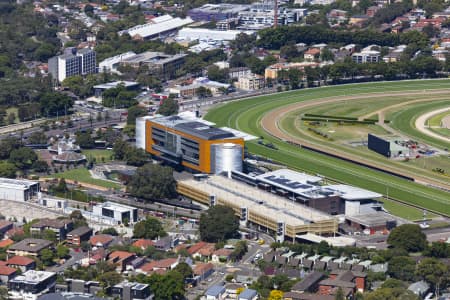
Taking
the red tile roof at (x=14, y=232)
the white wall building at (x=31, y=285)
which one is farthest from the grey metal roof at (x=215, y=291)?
the red tile roof at (x=14, y=232)

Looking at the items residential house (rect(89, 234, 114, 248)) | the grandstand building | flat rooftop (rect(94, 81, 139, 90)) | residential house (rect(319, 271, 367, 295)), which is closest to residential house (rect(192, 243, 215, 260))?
residential house (rect(89, 234, 114, 248))

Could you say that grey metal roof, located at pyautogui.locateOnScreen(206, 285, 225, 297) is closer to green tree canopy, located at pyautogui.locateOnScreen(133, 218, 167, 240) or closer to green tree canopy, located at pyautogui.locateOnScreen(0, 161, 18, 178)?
green tree canopy, located at pyautogui.locateOnScreen(133, 218, 167, 240)

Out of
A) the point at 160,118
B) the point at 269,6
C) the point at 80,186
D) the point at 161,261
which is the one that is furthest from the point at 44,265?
the point at 269,6

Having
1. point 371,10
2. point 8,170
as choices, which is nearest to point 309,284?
point 8,170

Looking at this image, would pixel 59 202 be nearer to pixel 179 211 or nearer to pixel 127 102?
pixel 179 211

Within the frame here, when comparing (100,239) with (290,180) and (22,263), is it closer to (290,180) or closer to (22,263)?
(22,263)

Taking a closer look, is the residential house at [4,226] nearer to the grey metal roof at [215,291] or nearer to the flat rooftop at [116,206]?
the flat rooftop at [116,206]
